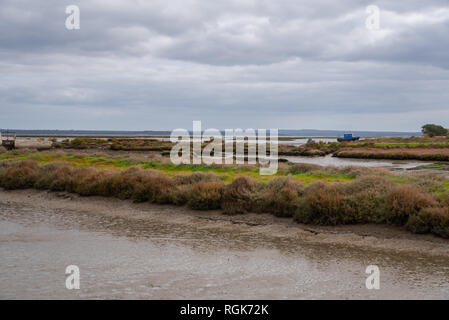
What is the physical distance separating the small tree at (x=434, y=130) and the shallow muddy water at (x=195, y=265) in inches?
4734

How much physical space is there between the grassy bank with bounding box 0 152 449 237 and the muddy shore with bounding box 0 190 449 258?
38 centimetres

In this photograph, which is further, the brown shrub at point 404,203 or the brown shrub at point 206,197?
the brown shrub at point 206,197

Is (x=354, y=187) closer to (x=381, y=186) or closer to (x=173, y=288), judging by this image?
(x=381, y=186)

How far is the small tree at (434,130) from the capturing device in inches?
4714

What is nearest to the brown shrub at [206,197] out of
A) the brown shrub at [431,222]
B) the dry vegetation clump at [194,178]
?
the dry vegetation clump at [194,178]

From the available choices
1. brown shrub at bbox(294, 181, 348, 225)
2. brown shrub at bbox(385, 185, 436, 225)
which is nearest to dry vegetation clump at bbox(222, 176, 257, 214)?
brown shrub at bbox(294, 181, 348, 225)

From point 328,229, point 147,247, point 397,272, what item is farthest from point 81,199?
point 397,272

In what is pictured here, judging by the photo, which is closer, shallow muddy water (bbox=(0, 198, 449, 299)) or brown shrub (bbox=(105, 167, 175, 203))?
shallow muddy water (bbox=(0, 198, 449, 299))

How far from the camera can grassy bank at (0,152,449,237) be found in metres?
13.8

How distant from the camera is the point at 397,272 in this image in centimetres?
1043

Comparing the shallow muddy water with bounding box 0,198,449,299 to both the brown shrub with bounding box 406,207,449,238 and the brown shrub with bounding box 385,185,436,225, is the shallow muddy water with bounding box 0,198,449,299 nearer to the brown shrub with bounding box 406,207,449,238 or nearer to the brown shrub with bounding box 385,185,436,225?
the brown shrub with bounding box 406,207,449,238

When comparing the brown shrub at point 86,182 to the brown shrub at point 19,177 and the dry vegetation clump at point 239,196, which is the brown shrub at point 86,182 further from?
the dry vegetation clump at point 239,196

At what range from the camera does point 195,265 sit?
428 inches

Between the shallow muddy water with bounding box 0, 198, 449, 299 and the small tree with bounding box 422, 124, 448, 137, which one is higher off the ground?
the small tree with bounding box 422, 124, 448, 137
